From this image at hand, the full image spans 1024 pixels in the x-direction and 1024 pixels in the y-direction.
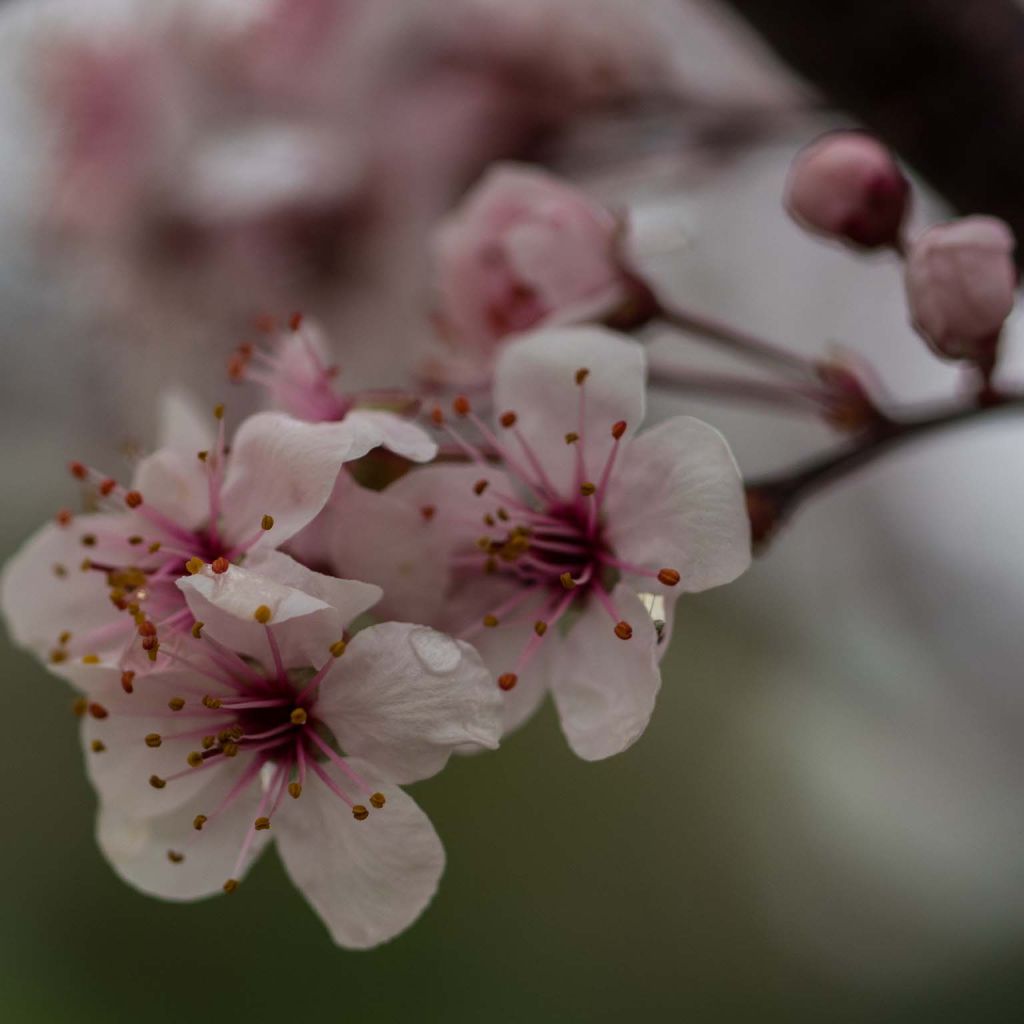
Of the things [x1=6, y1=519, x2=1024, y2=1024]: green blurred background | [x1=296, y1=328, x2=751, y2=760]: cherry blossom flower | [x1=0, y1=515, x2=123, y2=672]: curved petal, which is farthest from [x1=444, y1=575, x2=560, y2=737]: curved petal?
[x1=6, y1=519, x2=1024, y2=1024]: green blurred background

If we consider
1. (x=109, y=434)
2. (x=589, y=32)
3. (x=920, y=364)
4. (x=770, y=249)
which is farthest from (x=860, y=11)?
(x=109, y=434)

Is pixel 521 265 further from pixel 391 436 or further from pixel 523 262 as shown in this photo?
pixel 391 436

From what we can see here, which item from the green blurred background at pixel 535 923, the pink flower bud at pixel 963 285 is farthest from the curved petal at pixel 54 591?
the green blurred background at pixel 535 923

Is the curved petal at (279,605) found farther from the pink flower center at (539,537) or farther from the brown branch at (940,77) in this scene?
the brown branch at (940,77)

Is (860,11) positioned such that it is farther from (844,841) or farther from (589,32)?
(844,841)

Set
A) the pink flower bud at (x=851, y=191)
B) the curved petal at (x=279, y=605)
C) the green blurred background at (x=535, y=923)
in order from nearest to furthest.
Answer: the curved petal at (x=279, y=605), the pink flower bud at (x=851, y=191), the green blurred background at (x=535, y=923)

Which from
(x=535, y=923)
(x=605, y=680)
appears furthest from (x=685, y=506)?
(x=535, y=923)
